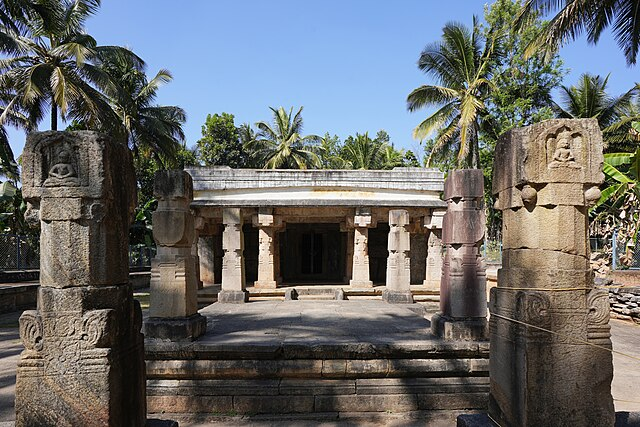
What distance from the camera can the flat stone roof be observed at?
11.4 m

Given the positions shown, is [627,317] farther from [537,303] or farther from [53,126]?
[53,126]

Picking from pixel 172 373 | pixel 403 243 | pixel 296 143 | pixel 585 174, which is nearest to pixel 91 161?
pixel 172 373

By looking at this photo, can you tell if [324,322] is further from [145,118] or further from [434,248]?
[145,118]

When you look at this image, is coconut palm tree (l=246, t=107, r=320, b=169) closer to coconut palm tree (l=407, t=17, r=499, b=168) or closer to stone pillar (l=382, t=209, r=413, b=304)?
coconut palm tree (l=407, t=17, r=499, b=168)

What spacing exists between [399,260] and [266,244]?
3.60 meters

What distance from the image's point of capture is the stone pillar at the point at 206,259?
42.3 feet

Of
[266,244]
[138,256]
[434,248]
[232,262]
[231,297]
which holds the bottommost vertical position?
[231,297]

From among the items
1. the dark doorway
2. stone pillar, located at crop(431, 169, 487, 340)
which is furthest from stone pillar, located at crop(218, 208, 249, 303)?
the dark doorway

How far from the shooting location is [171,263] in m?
5.34

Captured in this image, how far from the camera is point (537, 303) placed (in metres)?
2.92

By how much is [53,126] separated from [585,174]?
1884cm

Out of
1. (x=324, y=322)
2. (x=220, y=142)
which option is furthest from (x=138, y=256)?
(x=324, y=322)

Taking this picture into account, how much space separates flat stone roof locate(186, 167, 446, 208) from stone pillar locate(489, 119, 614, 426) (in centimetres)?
808

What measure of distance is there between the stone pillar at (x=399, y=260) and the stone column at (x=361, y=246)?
110 centimetres
